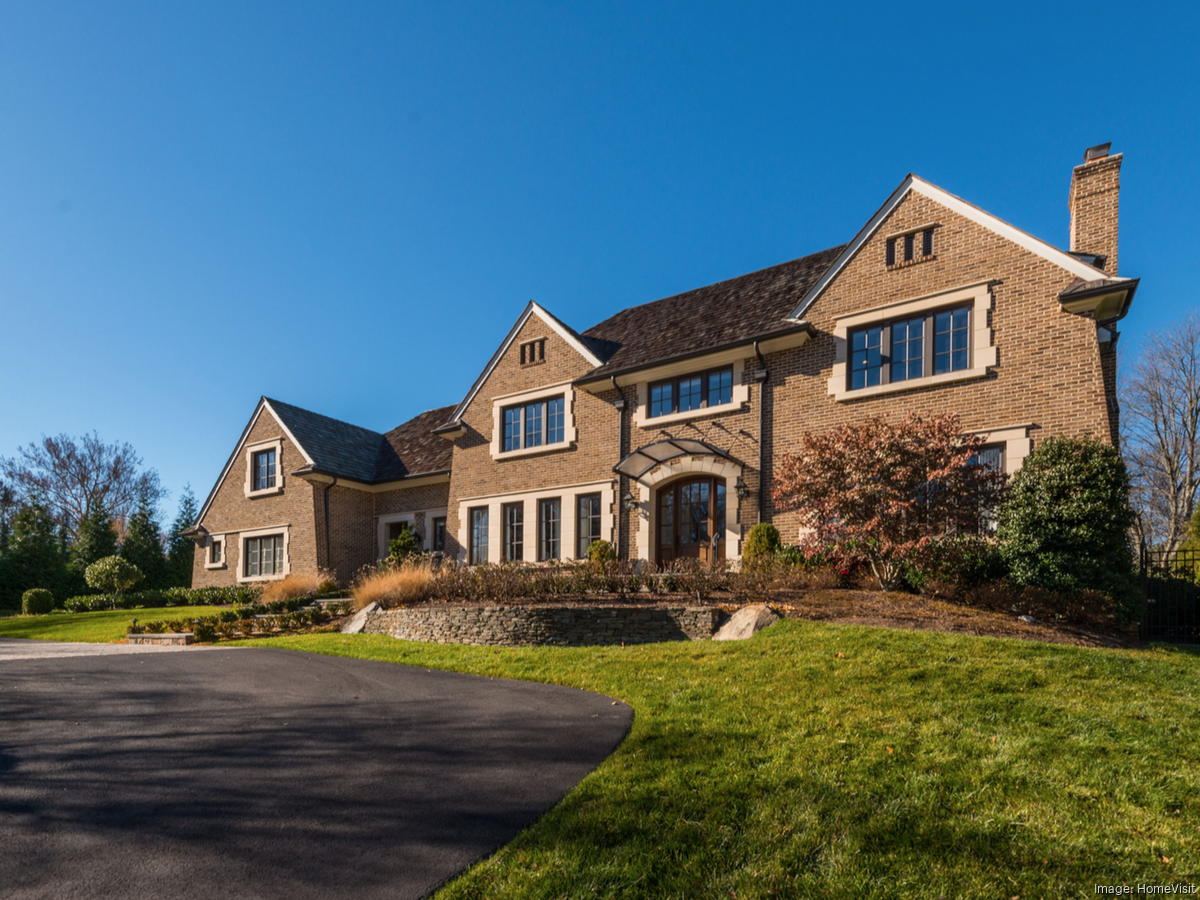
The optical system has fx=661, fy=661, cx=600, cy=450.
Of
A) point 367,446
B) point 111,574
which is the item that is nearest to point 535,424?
point 367,446

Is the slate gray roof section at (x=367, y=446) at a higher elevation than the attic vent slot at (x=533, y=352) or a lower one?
lower

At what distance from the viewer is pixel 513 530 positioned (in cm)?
1927

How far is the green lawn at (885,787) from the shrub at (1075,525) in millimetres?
3048

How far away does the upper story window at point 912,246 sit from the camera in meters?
13.9

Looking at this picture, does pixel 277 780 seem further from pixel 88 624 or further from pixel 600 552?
pixel 88 624

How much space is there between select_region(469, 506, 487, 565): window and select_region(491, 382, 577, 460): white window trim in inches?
71.9

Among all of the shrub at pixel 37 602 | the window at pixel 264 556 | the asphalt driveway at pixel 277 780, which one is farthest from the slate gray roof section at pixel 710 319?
the shrub at pixel 37 602

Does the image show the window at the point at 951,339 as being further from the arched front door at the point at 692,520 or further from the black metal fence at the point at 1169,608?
the arched front door at the point at 692,520

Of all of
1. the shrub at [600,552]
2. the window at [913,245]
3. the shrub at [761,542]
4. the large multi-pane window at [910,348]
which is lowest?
the shrub at [600,552]

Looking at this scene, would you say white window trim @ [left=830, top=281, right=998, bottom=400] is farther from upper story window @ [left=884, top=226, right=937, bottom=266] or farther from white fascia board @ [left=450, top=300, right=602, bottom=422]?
white fascia board @ [left=450, top=300, right=602, bottom=422]

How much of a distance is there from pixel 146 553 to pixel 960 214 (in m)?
35.2

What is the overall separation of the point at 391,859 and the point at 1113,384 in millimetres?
13800

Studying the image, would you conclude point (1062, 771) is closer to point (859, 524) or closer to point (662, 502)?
point (859, 524)

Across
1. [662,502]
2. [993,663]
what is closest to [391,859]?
[993,663]
